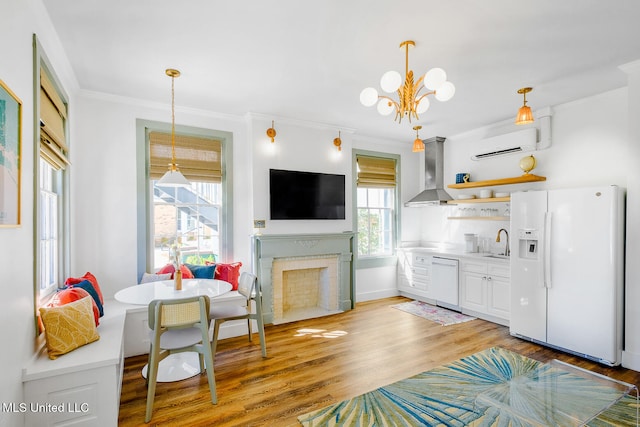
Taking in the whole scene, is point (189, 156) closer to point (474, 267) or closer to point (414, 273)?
point (414, 273)

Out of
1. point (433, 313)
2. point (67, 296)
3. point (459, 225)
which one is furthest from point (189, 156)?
point (459, 225)

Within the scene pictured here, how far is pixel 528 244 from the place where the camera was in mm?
3701

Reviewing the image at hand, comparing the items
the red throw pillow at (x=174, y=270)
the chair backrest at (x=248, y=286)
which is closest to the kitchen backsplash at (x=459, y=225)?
the chair backrest at (x=248, y=286)

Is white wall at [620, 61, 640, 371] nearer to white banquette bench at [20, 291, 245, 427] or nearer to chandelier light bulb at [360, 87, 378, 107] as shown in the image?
chandelier light bulb at [360, 87, 378, 107]

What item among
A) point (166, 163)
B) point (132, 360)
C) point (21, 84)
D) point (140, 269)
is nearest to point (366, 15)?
point (21, 84)

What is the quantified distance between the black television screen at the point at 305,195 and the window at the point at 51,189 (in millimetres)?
2247

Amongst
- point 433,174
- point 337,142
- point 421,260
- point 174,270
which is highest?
point 337,142

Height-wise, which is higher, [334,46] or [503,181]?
[334,46]

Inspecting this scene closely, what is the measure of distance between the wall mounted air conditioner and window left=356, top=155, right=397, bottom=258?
4.75 feet

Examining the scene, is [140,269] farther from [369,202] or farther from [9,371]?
[369,202]

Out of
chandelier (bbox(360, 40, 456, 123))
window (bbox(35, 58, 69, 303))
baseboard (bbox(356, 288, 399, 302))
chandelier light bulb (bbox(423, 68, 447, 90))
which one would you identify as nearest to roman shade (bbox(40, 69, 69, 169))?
window (bbox(35, 58, 69, 303))

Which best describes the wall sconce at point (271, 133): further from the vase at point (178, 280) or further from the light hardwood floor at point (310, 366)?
the light hardwood floor at point (310, 366)

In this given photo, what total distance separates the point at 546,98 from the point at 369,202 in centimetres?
288

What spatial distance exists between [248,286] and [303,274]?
1646 millimetres
